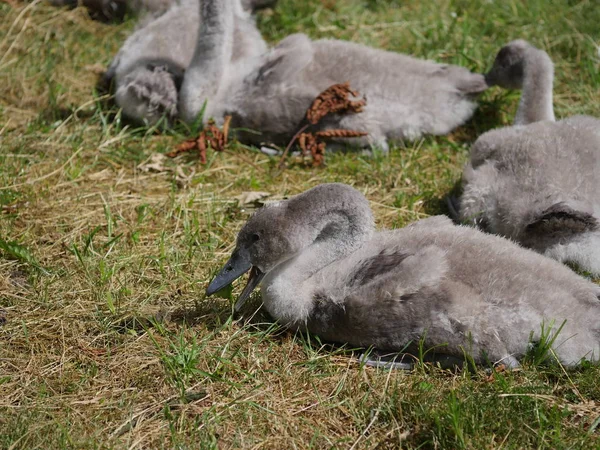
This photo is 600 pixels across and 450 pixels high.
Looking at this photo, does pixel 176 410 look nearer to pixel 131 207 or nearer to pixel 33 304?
pixel 33 304

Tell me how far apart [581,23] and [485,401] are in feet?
14.3

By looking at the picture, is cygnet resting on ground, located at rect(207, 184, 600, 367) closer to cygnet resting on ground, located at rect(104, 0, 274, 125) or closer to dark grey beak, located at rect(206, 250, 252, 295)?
dark grey beak, located at rect(206, 250, 252, 295)

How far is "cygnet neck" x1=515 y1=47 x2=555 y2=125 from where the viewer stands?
18.0 ft

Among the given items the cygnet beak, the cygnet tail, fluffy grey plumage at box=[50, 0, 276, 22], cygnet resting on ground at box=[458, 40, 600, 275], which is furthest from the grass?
the cygnet tail

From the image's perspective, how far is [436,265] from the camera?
374 cm

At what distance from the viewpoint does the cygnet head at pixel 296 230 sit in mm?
3932

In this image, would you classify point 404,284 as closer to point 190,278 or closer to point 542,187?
point 542,187

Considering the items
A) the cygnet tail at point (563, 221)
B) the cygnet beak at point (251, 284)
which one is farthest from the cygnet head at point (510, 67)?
the cygnet beak at point (251, 284)

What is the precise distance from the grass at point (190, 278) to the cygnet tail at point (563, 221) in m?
0.88

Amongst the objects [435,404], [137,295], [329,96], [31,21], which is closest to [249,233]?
[137,295]

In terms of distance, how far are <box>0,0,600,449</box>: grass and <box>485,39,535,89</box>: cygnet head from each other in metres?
0.35

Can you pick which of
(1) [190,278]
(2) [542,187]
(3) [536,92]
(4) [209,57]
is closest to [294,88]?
(4) [209,57]

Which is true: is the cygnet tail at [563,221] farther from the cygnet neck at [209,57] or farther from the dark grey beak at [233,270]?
the cygnet neck at [209,57]

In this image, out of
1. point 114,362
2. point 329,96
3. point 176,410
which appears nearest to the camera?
point 176,410
